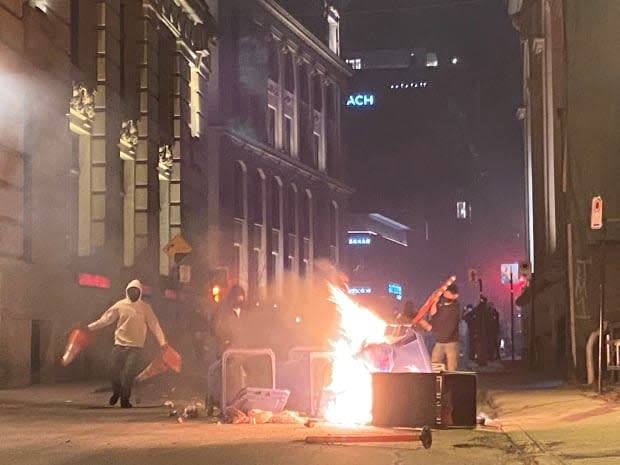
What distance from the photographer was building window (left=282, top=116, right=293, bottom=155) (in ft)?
192

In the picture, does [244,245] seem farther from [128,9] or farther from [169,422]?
[169,422]

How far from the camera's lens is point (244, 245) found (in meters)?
51.6

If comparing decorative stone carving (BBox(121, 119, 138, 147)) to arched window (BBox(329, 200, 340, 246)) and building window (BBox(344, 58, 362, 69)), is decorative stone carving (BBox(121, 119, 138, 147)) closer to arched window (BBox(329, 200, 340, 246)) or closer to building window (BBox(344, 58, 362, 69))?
arched window (BBox(329, 200, 340, 246))

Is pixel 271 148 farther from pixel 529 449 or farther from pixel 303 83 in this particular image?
pixel 529 449

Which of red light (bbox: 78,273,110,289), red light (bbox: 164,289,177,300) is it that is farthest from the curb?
red light (bbox: 164,289,177,300)

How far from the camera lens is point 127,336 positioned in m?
15.7

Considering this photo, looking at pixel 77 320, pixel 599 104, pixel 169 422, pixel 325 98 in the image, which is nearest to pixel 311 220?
pixel 325 98

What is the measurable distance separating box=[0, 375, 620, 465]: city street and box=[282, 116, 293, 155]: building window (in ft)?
143

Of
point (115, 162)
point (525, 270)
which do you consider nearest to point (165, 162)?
point (115, 162)

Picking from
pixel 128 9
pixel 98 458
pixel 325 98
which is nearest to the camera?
pixel 98 458

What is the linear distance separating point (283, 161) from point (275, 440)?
4623cm

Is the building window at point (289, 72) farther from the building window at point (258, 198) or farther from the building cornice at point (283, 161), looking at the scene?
the building window at point (258, 198)

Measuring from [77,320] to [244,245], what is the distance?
91.9 feet

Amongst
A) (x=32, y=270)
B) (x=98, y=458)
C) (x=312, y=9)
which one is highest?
(x=312, y=9)
